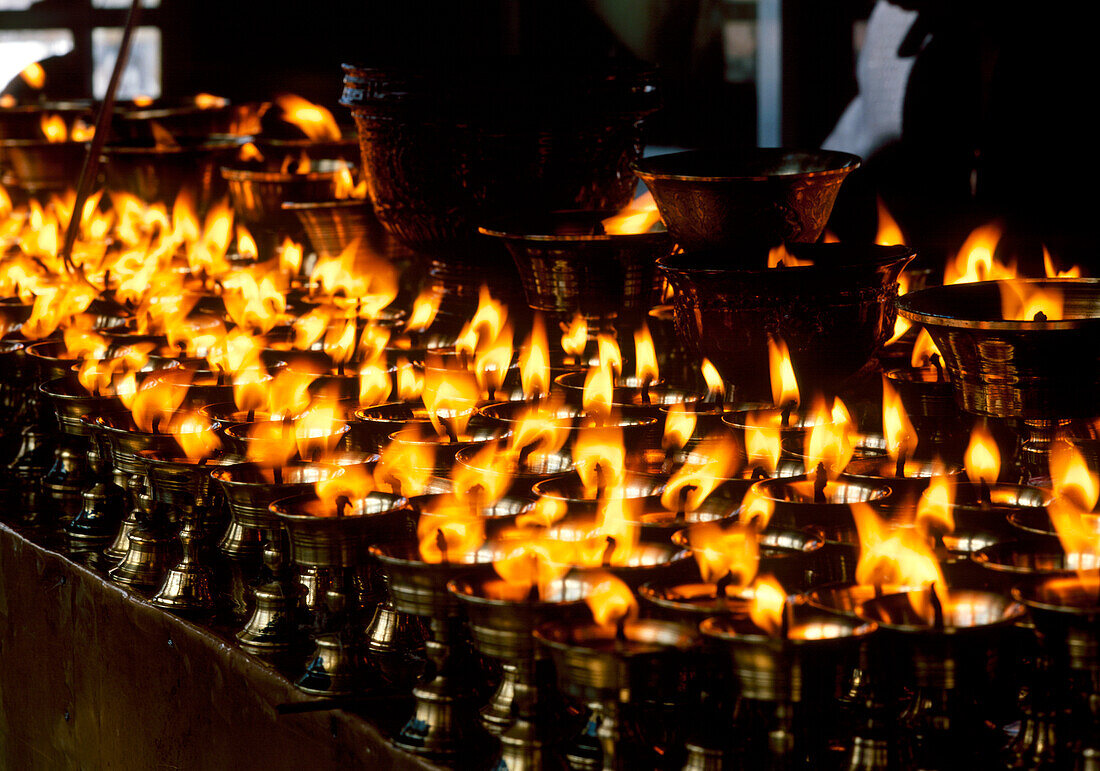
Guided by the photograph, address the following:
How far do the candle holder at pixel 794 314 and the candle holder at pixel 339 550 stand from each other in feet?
1.63

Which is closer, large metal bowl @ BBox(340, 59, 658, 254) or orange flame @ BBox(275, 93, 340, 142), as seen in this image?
large metal bowl @ BBox(340, 59, 658, 254)

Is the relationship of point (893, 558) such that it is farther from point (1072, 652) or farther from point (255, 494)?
point (255, 494)

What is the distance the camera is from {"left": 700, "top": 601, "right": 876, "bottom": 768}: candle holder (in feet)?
3.68

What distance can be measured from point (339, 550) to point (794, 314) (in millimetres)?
648

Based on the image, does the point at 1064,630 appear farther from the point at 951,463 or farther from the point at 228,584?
the point at 228,584

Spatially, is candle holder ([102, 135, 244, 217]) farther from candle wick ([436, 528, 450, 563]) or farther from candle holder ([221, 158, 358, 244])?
candle wick ([436, 528, 450, 563])

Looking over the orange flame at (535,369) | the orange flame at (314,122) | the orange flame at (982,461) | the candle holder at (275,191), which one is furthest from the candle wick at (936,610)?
the orange flame at (314,122)

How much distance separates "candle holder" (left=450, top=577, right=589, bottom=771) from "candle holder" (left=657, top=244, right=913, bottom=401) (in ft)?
1.94

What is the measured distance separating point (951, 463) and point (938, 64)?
234 cm

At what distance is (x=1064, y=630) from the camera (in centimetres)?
112

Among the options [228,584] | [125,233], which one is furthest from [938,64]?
[228,584]

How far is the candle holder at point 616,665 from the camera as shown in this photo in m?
1.18

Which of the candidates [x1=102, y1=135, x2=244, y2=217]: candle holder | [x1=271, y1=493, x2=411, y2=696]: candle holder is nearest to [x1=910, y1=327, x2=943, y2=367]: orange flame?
[x1=271, y1=493, x2=411, y2=696]: candle holder

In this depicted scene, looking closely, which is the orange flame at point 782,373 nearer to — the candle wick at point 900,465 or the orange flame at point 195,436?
the candle wick at point 900,465
